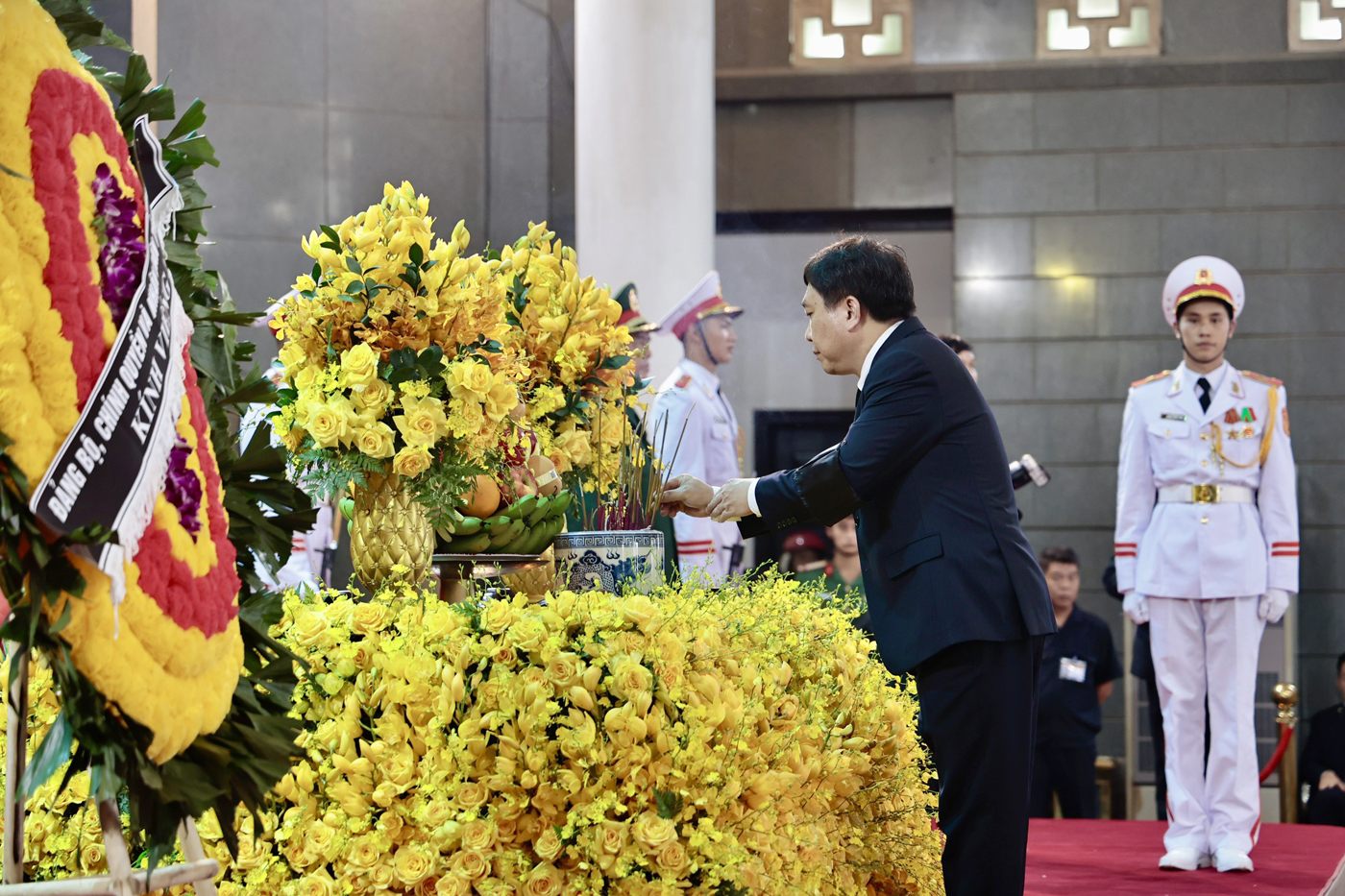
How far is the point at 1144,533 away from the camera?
414 centimetres

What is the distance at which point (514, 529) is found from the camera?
2.13 m

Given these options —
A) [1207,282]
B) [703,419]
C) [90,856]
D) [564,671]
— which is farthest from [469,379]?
[703,419]

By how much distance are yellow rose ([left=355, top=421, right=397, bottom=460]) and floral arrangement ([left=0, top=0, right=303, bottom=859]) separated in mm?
473

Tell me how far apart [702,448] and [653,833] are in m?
3.41

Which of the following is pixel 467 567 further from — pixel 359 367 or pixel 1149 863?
pixel 1149 863

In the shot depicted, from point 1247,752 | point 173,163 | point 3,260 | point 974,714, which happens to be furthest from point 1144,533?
point 3,260

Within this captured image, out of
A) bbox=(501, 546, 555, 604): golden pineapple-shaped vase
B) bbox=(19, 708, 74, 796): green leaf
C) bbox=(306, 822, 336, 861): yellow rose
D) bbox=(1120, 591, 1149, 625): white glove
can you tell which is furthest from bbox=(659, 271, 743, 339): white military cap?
bbox=(19, 708, 74, 796): green leaf

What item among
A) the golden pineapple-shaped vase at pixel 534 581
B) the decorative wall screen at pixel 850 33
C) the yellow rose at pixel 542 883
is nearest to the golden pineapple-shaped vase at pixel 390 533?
the golden pineapple-shaped vase at pixel 534 581

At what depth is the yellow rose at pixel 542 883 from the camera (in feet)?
5.44

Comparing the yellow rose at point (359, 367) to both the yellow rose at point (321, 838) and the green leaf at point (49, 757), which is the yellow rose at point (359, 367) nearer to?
the yellow rose at point (321, 838)

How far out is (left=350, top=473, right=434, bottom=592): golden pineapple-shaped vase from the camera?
1.98 metres

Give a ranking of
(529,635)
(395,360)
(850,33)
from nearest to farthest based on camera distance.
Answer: (529,635) < (395,360) < (850,33)

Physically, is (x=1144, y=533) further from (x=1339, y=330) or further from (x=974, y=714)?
(x=1339, y=330)

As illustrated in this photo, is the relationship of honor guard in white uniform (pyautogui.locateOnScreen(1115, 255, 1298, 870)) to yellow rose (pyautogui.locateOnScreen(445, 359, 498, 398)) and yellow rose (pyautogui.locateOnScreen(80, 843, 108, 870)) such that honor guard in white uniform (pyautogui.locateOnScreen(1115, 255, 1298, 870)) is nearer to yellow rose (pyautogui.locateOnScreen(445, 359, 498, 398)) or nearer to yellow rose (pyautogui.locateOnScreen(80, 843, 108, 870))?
yellow rose (pyautogui.locateOnScreen(445, 359, 498, 398))
